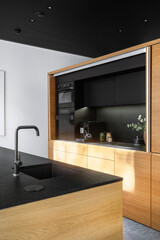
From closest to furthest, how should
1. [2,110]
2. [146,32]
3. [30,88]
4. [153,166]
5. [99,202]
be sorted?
1. [99,202]
2. [153,166]
3. [146,32]
4. [2,110]
5. [30,88]

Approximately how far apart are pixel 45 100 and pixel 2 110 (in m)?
0.97

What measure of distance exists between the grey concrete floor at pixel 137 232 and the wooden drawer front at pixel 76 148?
124cm

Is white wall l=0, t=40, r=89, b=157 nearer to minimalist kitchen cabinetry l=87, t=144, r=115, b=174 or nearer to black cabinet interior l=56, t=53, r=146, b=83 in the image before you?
black cabinet interior l=56, t=53, r=146, b=83

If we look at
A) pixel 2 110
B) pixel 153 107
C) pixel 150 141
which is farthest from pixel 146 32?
pixel 2 110

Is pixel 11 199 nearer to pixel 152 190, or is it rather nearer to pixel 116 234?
pixel 116 234

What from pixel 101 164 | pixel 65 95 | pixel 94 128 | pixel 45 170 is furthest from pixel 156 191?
pixel 65 95

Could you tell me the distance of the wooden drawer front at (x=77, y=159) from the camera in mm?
3616

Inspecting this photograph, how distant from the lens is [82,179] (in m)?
1.49

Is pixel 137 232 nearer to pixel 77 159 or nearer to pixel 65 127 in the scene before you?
pixel 77 159

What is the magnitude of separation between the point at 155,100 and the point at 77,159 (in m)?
1.69

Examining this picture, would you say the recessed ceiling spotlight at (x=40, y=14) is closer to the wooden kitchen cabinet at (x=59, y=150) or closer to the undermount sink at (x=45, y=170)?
the wooden kitchen cabinet at (x=59, y=150)

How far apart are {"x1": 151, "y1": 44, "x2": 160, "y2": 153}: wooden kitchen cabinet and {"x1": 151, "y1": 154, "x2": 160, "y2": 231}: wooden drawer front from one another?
0.12m

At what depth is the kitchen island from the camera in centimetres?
111

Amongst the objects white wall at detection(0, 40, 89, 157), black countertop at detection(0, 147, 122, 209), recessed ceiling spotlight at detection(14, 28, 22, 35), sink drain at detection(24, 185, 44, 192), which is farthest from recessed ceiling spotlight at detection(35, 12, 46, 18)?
sink drain at detection(24, 185, 44, 192)
